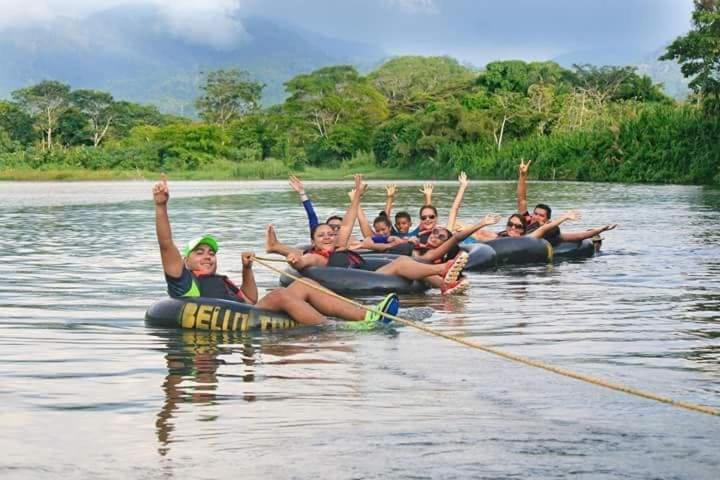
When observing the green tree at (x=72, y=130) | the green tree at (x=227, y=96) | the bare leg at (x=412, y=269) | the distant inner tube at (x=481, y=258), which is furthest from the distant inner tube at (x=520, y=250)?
the green tree at (x=227, y=96)

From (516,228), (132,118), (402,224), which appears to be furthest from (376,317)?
(132,118)

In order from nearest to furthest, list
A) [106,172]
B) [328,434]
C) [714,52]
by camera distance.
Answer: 1. [328,434]
2. [714,52]
3. [106,172]

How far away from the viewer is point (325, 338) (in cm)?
973

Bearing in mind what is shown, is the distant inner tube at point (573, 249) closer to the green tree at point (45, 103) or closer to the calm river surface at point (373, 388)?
the calm river surface at point (373, 388)

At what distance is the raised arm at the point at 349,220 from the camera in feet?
41.5

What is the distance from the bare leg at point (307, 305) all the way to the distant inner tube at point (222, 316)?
74 millimetres

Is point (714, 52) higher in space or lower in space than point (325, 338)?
higher

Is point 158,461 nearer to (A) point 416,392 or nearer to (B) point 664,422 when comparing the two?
(A) point 416,392

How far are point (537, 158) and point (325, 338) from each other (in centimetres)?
4747

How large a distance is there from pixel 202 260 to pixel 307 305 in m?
0.91

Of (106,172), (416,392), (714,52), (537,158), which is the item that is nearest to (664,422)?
(416,392)

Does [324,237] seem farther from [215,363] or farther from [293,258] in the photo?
[215,363]

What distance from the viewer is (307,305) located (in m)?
10.2

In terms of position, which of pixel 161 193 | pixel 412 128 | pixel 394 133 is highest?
pixel 412 128
